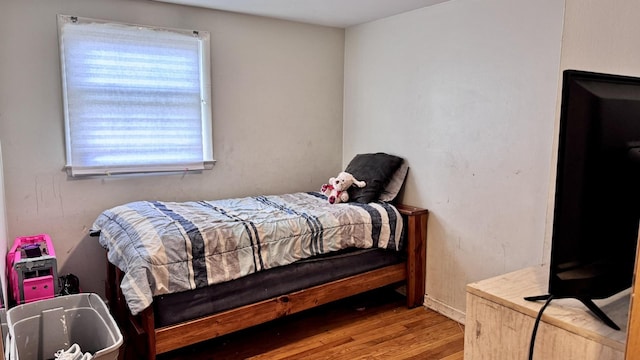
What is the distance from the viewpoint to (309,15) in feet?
11.0

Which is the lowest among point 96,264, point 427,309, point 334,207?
point 427,309

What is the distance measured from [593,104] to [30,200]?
302 cm

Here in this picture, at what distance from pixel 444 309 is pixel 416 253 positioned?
431 mm

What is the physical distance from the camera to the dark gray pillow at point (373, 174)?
10.5ft

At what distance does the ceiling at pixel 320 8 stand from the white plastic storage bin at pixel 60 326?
203cm

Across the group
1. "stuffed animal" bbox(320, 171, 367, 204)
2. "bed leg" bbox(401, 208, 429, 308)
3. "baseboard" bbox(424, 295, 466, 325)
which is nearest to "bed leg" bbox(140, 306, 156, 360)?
"stuffed animal" bbox(320, 171, 367, 204)

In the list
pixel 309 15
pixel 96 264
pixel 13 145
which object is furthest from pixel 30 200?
pixel 309 15

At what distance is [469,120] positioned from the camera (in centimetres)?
282

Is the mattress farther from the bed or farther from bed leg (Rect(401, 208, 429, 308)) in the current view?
bed leg (Rect(401, 208, 429, 308))

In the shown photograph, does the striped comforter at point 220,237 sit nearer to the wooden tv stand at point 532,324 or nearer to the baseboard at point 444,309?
the baseboard at point 444,309

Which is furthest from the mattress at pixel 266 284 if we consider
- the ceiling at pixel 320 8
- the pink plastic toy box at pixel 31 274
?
the ceiling at pixel 320 8

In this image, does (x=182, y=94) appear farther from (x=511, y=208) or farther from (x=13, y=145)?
(x=511, y=208)

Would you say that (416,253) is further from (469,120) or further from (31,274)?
(31,274)

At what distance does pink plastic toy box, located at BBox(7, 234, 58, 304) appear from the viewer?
2312mm
